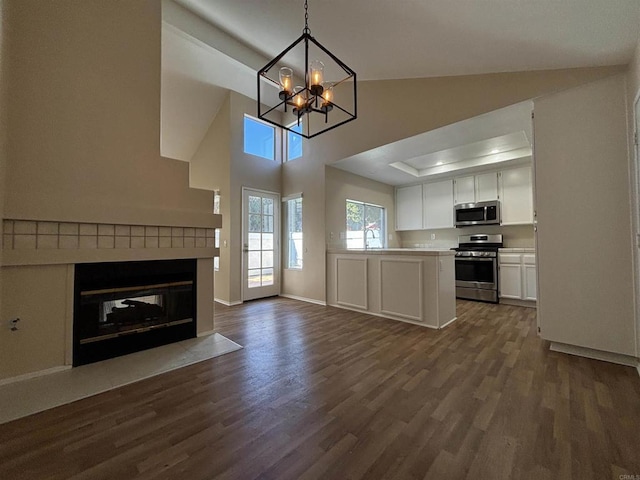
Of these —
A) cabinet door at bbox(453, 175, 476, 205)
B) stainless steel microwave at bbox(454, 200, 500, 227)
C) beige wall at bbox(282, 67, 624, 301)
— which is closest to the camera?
beige wall at bbox(282, 67, 624, 301)

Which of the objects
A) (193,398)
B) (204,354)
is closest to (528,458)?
(193,398)

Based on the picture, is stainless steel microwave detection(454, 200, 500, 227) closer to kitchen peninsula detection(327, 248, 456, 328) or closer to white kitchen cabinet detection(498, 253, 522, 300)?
white kitchen cabinet detection(498, 253, 522, 300)

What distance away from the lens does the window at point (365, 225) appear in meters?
5.24

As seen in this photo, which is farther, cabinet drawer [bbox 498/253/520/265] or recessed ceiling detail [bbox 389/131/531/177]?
cabinet drawer [bbox 498/253/520/265]

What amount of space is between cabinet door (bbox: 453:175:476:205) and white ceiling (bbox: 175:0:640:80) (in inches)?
107

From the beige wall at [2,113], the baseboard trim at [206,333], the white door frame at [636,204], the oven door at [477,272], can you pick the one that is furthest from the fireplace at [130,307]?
the oven door at [477,272]

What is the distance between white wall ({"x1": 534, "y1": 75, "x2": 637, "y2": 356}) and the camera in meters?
2.27

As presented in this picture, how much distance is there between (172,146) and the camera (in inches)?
232

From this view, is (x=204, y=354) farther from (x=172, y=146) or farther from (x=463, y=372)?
(x=172, y=146)

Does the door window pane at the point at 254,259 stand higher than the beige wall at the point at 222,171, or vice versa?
the beige wall at the point at 222,171

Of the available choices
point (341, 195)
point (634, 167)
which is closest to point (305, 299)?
point (341, 195)

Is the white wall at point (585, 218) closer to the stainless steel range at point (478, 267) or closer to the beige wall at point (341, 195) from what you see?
the stainless steel range at point (478, 267)

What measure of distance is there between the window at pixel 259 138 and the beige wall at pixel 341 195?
1.64 m

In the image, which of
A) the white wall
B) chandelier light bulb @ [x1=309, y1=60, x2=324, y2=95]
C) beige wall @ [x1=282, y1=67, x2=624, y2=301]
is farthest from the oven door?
chandelier light bulb @ [x1=309, y1=60, x2=324, y2=95]
